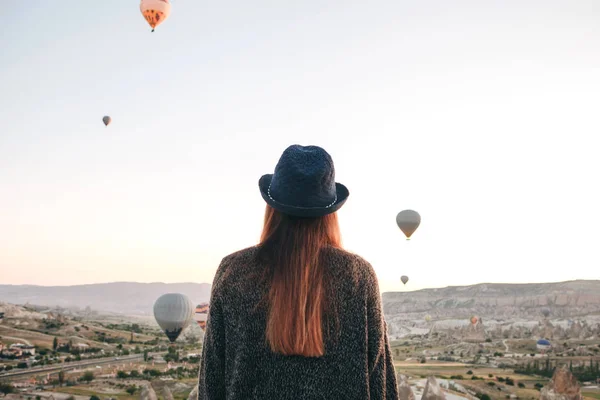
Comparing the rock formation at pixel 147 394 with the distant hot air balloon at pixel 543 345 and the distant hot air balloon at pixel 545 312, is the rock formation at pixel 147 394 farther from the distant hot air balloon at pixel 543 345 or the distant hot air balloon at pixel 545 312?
the distant hot air balloon at pixel 545 312

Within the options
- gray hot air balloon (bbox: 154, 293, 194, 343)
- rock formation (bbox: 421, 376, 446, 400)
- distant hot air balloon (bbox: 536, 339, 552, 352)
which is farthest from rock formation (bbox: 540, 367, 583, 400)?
distant hot air balloon (bbox: 536, 339, 552, 352)

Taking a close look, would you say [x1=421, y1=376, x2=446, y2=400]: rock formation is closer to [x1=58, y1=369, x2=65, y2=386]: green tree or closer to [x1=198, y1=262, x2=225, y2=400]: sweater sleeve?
[x1=198, y1=262, x2=225, y2=400]: sweater sleeve

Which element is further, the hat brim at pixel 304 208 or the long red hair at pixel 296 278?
the hat brim at pixel 304 208

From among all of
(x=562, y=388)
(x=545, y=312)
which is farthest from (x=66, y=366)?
(x=545, y=312)

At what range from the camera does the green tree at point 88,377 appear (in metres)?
69.6

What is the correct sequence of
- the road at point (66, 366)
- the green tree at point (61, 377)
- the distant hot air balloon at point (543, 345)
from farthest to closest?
the distant hot air balloon at point (543, 345), the road at point (66, 366), the green tree at point (61, 377)

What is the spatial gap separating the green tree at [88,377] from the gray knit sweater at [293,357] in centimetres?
7406

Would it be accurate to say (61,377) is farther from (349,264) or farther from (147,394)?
(349,264)

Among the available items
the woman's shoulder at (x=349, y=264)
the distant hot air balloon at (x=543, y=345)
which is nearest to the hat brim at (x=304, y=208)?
the woman's shoulder at (x=349, y=264)

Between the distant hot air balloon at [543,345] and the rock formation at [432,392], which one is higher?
the distant hot air balloon at [543,345]

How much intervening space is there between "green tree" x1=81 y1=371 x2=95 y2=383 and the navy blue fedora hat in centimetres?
7431

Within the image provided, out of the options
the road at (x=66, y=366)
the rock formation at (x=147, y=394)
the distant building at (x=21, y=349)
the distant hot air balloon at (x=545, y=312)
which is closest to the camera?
the rock formation at (x=147, y=394)

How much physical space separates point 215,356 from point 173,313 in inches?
1517

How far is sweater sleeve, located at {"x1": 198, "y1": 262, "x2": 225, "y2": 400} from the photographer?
2230 mm
